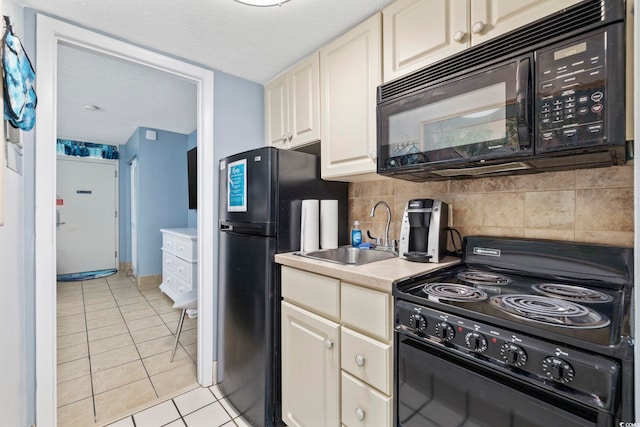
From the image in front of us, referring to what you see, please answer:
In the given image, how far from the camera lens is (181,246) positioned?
327 centimetres

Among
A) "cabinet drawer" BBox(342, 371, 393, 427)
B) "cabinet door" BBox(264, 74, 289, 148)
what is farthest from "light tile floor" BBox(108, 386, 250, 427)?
"cabinet door" BBox(264, 74, 289, 148)

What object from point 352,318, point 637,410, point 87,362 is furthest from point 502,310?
point 87,362

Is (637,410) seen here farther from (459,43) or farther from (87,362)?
(87,362)

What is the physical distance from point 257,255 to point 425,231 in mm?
891

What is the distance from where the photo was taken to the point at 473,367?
0.81 m

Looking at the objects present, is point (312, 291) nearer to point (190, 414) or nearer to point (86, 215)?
point (190, 414)

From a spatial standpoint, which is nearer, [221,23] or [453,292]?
[453,292]

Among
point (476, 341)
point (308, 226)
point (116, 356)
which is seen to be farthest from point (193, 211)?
point (476, 341)

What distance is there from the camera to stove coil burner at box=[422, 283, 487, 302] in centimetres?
91

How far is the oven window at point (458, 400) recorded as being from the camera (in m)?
0.68

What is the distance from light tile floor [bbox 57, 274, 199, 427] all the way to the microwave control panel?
2374 mm

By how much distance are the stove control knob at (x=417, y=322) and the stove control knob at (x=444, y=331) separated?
45mm

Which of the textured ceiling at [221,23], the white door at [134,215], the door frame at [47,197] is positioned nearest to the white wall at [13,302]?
the door frame at [47,197]

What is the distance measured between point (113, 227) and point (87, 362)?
380cm
